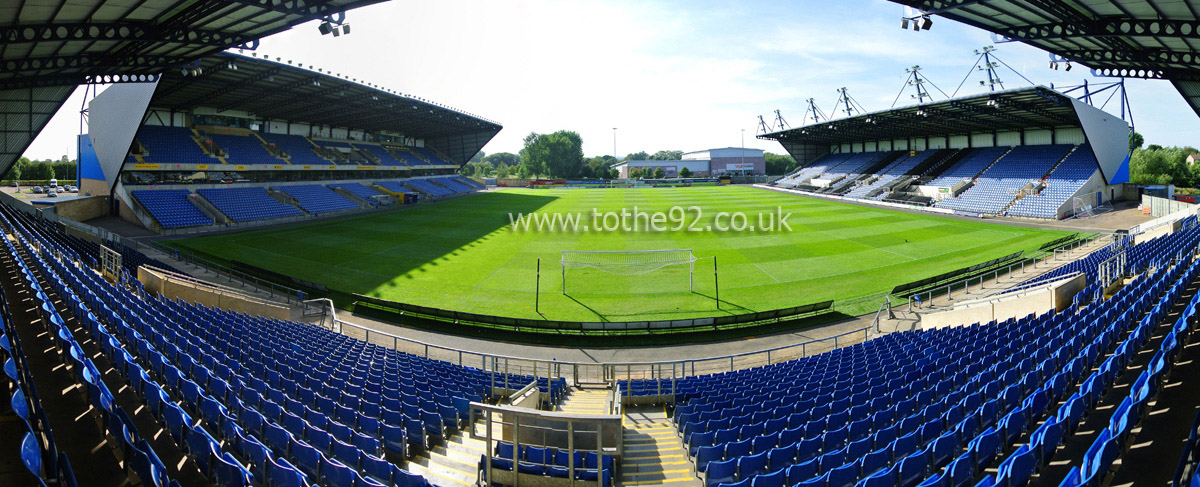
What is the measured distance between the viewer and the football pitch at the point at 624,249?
74.1 feet

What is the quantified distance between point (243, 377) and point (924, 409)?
1051cm

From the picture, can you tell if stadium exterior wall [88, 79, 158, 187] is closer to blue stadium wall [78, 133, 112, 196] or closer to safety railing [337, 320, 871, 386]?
blue stadium wall [78, 133, 112, 196]

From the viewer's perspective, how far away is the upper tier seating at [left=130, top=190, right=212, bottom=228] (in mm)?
39250

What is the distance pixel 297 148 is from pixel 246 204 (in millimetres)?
15784

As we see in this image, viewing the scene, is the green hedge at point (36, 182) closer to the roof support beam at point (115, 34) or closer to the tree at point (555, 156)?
the roof support beam at point (115, 34)

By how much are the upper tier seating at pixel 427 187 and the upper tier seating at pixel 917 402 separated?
65.8 meters

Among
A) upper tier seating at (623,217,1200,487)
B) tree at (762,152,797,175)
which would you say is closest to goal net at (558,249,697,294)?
upper tier seating at (623,217,1200,487)

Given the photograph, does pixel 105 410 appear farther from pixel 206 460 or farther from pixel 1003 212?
pixel 1003 212

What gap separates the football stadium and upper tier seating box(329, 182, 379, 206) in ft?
14.9

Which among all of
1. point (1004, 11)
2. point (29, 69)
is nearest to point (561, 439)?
point (1004, 11)

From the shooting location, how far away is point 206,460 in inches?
215

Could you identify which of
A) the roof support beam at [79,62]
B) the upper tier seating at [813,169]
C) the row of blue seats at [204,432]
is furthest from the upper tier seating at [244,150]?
the upper tier seating at [813,169]

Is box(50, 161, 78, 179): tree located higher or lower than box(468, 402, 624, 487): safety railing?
higher

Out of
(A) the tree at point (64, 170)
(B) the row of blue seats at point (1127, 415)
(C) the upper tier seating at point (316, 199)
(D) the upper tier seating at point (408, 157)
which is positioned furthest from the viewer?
(A) the tree at point (64, 170)
